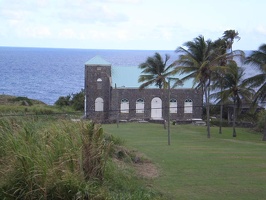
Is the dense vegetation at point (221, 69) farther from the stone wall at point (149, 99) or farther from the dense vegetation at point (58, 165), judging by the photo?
the dense vegetation at point (58, 165)

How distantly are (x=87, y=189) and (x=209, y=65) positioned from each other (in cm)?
3084

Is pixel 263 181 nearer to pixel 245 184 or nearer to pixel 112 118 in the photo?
pixel 245 184

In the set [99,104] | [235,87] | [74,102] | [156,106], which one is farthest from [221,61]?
[74,102]

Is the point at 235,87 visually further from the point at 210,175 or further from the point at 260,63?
the point at 210,175

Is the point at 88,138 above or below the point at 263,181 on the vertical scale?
above

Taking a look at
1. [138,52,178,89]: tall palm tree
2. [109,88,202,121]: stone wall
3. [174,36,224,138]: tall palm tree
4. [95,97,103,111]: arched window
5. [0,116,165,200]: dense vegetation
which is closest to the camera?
[0,116,165,200]: dense vegetation

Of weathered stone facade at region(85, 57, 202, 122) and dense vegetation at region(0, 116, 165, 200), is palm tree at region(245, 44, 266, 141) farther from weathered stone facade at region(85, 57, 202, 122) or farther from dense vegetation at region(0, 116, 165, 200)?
dense vegetation at region(0, 116, 165, 200)

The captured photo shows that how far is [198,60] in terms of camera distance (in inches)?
1550

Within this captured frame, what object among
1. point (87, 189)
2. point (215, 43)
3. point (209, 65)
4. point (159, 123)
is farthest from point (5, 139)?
point (159, 123)

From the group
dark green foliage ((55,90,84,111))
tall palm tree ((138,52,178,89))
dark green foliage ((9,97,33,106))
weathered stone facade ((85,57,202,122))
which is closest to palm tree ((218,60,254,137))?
tall palm tree ((138,52,178,89))

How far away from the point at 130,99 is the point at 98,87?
403cm

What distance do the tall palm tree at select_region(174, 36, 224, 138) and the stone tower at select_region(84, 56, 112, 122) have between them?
1515 centimetres

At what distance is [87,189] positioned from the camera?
8.38 metres

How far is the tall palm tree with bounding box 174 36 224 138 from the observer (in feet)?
125
